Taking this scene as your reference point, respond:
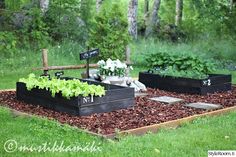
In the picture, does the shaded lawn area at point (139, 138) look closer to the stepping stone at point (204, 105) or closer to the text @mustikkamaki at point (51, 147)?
the text @mustikkamaki at point (51, 147)

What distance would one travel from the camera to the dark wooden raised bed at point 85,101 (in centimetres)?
750

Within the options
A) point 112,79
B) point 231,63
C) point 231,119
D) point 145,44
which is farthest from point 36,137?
point 145,44

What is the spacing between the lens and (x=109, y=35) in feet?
49.5

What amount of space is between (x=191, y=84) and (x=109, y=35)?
223 inches

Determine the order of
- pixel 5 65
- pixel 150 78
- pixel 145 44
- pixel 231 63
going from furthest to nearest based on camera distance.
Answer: pixel 145 44 → pixel 231 63 → pixel 5 65 → pixel 150 78

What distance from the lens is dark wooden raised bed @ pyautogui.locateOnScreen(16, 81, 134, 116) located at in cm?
750

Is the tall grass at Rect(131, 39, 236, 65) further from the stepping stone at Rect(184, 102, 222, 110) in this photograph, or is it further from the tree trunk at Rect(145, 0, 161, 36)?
the stepping stone at Rect(184, 102, 222, 110)

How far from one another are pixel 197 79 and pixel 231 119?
2623mm

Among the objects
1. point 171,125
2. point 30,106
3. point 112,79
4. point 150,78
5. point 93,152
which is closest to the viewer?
point 93,152

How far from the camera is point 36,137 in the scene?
6.19 m

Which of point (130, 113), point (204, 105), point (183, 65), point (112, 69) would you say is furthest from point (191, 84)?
point (130, 113)

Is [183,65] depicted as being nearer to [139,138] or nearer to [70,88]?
[70,88]

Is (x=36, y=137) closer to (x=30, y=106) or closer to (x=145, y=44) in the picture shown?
(x=30, y=106)

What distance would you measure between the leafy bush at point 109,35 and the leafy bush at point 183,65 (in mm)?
3533
